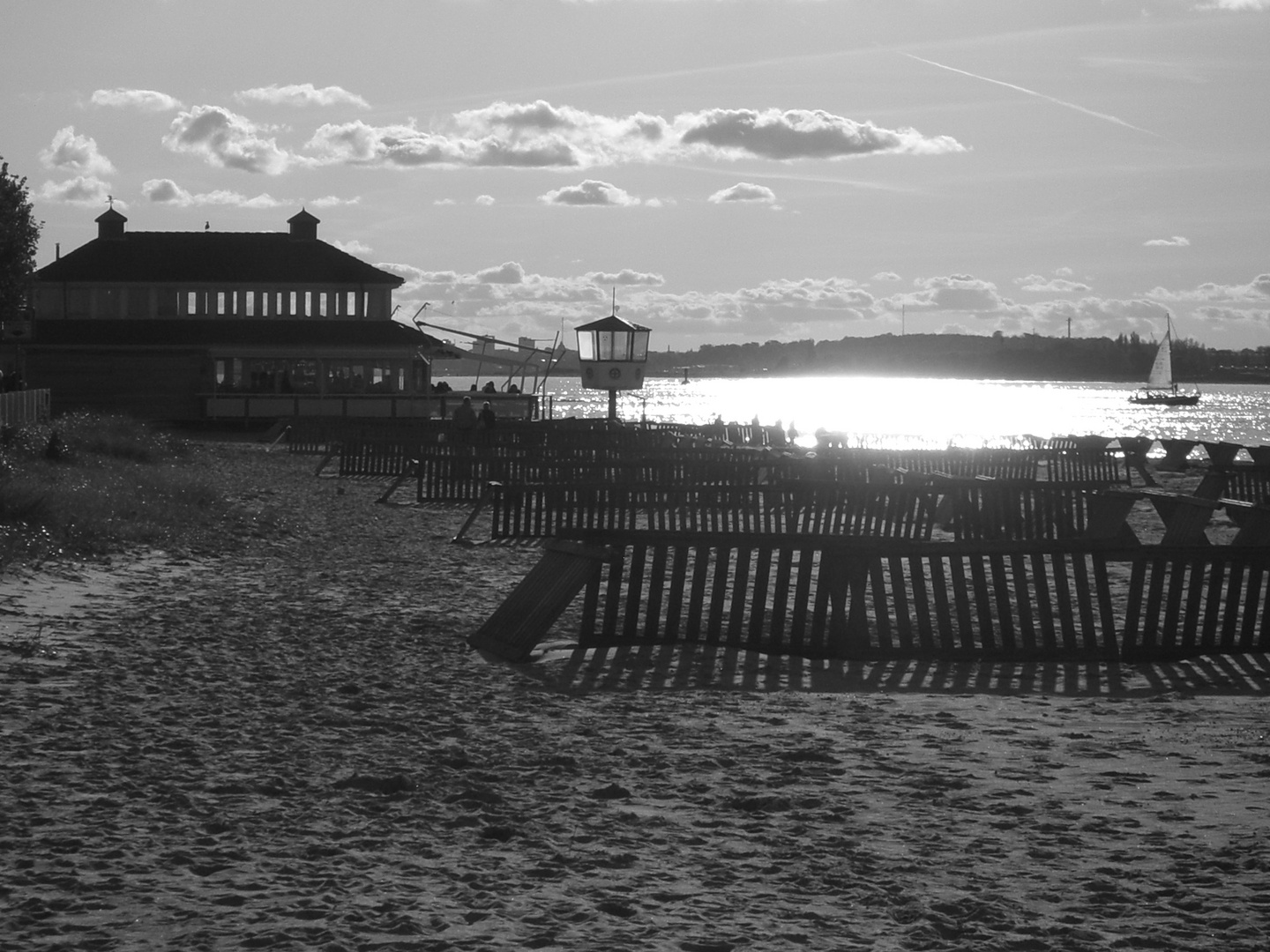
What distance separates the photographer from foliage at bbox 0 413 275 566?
16.7 meters

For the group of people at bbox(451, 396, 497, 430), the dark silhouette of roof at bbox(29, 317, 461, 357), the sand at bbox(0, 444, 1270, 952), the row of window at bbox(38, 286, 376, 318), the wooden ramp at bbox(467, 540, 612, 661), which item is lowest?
the sand at bbox(0, 444, 1270, 952)

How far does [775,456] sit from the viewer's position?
26.6 m

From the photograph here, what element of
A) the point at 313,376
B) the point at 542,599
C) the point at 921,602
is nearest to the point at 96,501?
the point at 542,599

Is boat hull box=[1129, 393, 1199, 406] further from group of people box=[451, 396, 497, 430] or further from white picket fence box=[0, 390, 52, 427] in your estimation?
white picket fence box=[0, 390, 52, 427]

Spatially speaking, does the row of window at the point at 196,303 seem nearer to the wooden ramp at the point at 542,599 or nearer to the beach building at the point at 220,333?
the beach building at the point at 220,333

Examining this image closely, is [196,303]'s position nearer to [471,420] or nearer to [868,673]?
[471,420]

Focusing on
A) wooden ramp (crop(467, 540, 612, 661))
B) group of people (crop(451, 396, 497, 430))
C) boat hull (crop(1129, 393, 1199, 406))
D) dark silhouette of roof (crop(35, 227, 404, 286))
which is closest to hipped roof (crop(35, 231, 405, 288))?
dark silhouette of roof (crop(35, 227, 404, 286))

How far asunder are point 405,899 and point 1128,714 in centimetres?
524

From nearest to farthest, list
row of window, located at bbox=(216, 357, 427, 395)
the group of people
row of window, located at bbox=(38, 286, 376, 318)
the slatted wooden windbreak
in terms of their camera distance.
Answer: the slatted wooden windbreak, the group of people, row of window, located at bbox=(216, 357, 427, 395), row of window, located at bbox=(38, 286, 376, 318)

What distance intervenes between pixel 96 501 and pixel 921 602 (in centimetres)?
1262

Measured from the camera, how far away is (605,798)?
7090 millimetres

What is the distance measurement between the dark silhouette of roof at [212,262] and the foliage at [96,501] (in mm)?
28084

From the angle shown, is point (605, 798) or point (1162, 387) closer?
point (605, 798)

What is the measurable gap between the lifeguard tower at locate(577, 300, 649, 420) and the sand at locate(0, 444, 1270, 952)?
102 ft
